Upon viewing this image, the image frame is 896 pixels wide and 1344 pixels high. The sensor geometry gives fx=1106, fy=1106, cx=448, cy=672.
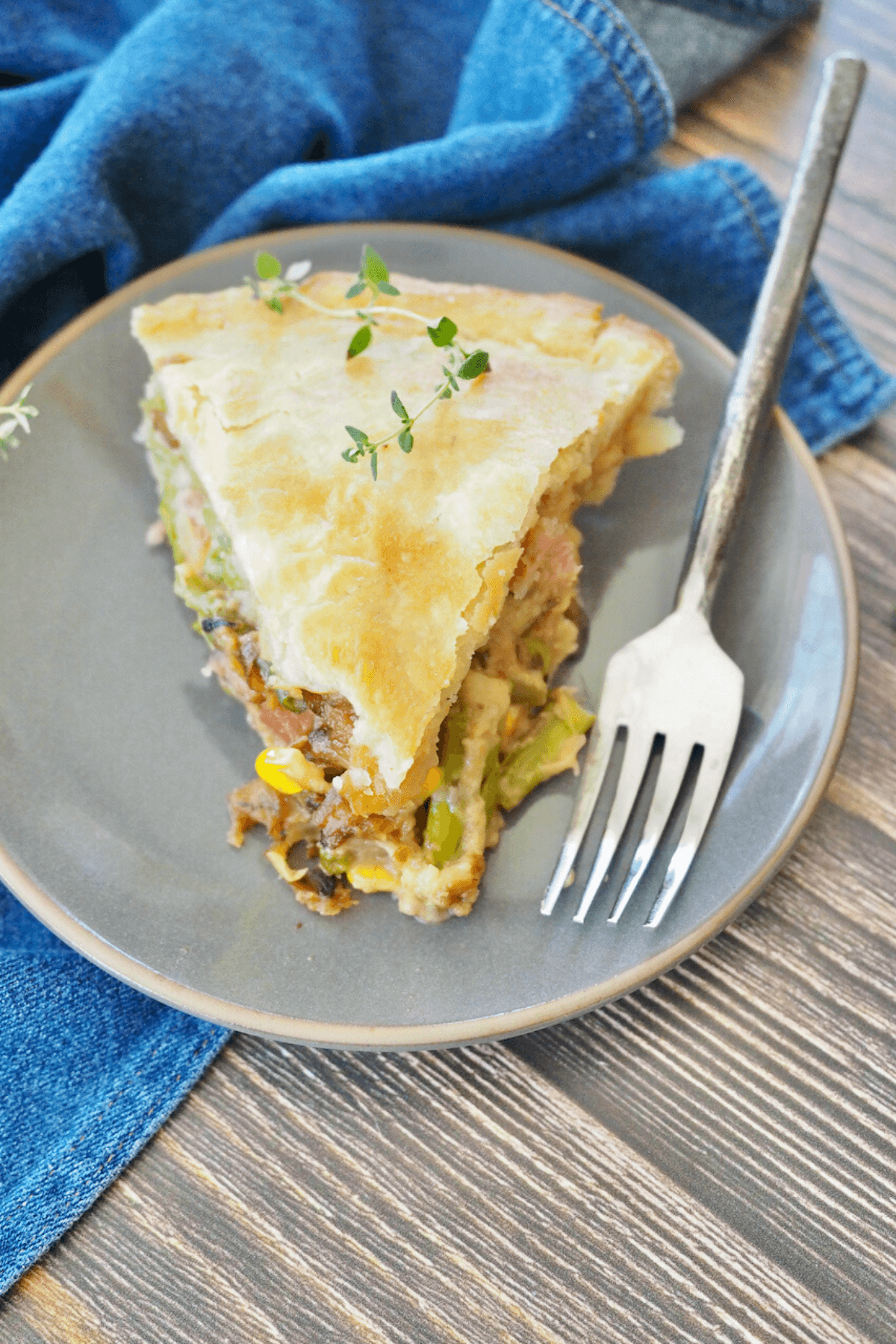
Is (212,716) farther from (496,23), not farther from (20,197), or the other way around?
(496,23)

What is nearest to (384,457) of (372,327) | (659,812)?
(372,327)

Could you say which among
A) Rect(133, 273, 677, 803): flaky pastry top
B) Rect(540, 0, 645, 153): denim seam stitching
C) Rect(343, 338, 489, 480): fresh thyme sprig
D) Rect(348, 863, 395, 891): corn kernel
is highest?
Rect(540, 0, 645, 153): denim seam stitching

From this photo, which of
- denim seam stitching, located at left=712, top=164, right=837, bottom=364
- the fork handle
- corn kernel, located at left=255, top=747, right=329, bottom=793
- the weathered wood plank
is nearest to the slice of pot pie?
corn kernel, located at left=255, top=747, right=329, bottom=793

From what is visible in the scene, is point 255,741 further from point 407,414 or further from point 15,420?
point 15,420

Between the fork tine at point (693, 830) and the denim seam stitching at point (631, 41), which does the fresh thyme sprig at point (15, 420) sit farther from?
the denim seam stitching at point (631, 41)

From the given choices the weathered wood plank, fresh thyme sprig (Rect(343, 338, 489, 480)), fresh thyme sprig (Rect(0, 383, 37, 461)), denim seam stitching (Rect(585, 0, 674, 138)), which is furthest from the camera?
denim seam stitching (Rect(585, 0, 674, 138))

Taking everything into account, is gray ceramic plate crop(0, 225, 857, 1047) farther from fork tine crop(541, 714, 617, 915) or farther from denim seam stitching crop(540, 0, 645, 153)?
denim seam stitching crop(540, 0, 645, 153)

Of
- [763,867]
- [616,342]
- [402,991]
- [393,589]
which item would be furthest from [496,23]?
[402,991]
